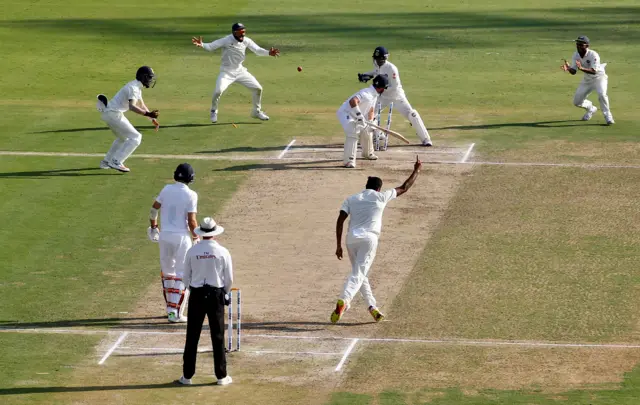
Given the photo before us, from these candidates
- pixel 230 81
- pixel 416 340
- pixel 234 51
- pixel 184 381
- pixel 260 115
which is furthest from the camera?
pixel 260 115

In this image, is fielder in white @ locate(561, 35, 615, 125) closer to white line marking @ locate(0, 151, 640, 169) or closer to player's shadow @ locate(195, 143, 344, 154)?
white line marking @ locate(0, 151, 640, 169)

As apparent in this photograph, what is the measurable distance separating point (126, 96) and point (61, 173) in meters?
2.14

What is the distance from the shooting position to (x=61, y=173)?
26375mm

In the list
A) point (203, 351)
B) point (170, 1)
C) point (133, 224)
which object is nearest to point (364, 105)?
point (133, 224)

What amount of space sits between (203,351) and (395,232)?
624 centimetres

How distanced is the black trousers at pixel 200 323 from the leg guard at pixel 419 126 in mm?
12440

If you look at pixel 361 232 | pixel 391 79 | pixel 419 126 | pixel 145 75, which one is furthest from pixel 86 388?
pixel 419 126

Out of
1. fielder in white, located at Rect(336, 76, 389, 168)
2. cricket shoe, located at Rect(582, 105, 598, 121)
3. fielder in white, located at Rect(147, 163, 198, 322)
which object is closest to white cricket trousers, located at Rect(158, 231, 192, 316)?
fielder in white, located at Rect(147, 163, 198, 322)

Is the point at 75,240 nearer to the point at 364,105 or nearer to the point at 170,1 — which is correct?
the point at 364,105

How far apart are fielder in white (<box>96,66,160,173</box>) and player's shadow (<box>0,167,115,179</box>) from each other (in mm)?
163

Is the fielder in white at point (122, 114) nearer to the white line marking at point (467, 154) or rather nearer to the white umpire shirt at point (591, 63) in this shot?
the white line marking at point (467, 154)

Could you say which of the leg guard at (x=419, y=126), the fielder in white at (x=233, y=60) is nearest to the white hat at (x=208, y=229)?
the leg guard at (x=419, y=126)

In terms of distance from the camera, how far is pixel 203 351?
56.9ft

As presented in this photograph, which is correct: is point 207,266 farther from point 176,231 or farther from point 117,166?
point 117,166
